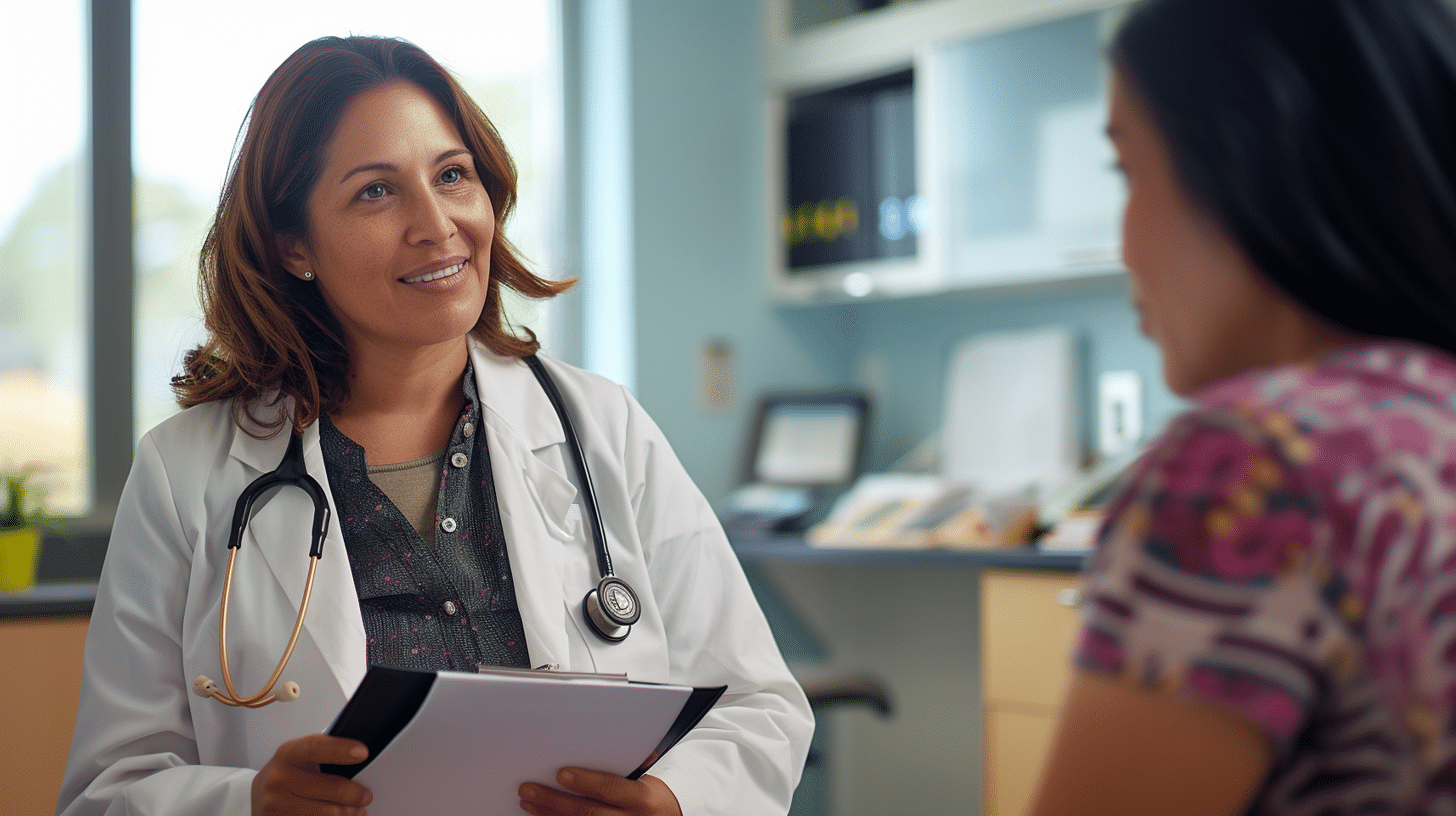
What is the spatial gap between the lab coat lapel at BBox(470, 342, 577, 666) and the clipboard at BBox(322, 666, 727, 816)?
0.65ft

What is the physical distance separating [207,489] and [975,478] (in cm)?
212

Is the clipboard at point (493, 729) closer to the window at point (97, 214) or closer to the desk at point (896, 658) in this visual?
the window at point (97, 214)

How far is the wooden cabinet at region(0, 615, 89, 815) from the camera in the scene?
159cm

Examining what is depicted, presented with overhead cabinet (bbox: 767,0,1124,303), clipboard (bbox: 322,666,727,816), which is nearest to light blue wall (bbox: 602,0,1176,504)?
overhead cabinet (bbox: 767,0,1124,303)

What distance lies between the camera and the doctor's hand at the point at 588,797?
946 mm

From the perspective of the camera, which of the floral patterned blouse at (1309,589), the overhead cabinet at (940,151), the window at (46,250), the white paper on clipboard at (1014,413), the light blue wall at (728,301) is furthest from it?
the light blue wall at (728,301)

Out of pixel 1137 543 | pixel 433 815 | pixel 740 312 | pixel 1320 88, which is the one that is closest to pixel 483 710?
pixel 433 815

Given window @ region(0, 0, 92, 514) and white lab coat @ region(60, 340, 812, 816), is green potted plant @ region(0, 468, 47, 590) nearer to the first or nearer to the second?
window @ region(0, 0, 92, 514)

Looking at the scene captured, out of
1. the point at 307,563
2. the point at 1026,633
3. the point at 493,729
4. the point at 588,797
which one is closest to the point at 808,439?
the point at 1026,633

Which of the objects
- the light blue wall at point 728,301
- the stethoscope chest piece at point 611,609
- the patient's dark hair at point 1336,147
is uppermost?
the light blue wall at point 728,301

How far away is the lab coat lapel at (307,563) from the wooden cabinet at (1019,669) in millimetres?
1533

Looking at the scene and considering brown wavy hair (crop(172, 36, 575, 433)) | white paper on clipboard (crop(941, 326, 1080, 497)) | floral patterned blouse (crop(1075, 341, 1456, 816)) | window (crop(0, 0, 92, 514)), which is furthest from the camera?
white paper on clipboard (crop(941, 326, 1080, 497))

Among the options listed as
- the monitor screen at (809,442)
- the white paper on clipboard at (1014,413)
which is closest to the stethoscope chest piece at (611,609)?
the white paper on clipboard at (1014,413)

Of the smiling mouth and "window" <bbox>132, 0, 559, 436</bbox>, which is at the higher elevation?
"window" <bbox>132, 0, 559, 436</bbox>
